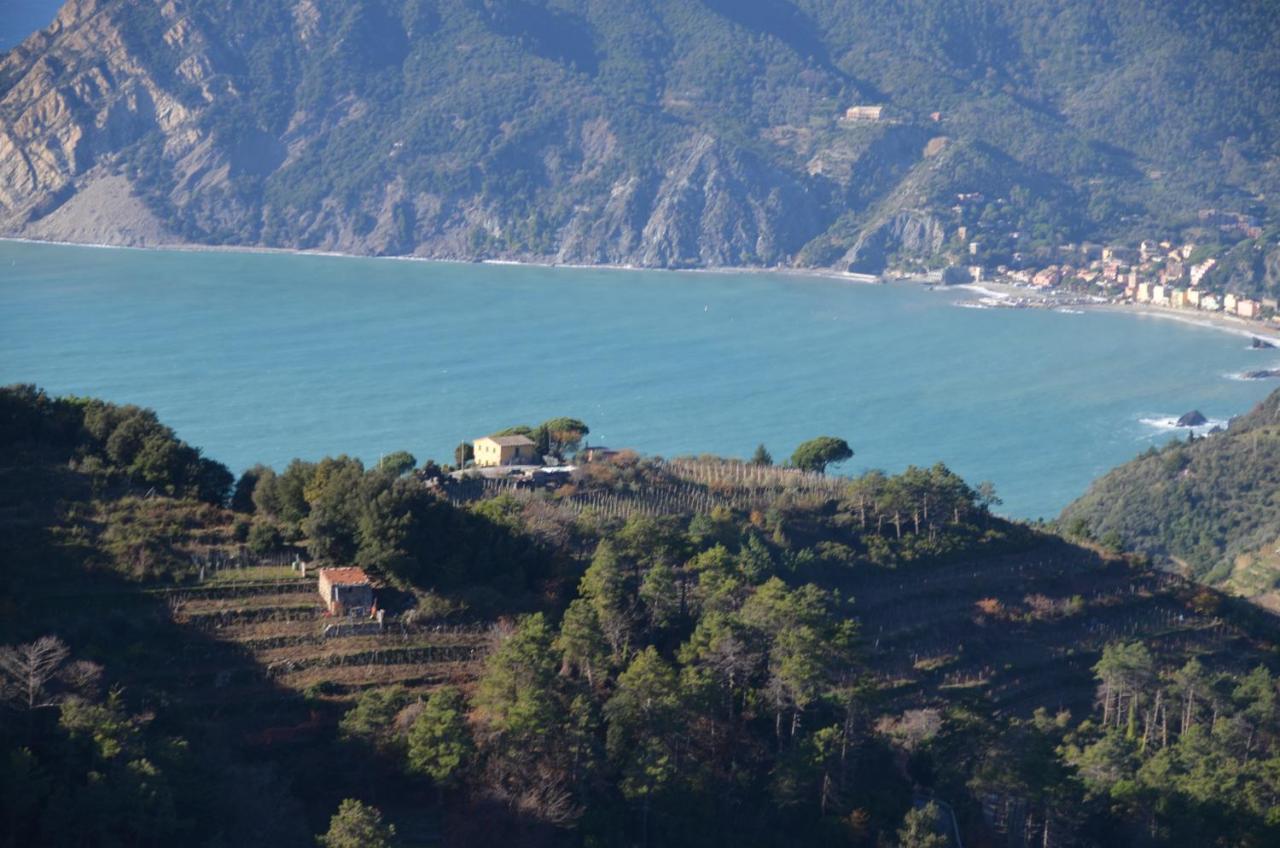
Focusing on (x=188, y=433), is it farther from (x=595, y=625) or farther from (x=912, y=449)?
(x=595, y=625)

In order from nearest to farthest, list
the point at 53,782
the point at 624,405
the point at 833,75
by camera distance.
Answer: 1. the point at 53,782
2. the point at 624,405
3. the point at 833,75

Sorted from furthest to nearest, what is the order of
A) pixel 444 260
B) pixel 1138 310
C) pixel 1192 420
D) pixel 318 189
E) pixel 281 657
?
pixel 318 189, pixel 444 260, pixel 1138 310, pixel 1192 420, pixel 281 657

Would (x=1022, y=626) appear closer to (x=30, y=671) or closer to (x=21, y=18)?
(x=30, y=671)

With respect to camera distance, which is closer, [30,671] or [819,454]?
[30,671]

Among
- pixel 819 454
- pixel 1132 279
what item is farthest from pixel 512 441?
pixel 1132 279

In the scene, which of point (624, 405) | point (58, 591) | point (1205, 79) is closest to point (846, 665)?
point (58, 591)

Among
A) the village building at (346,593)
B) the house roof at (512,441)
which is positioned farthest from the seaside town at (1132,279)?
the village building at (346,593)
